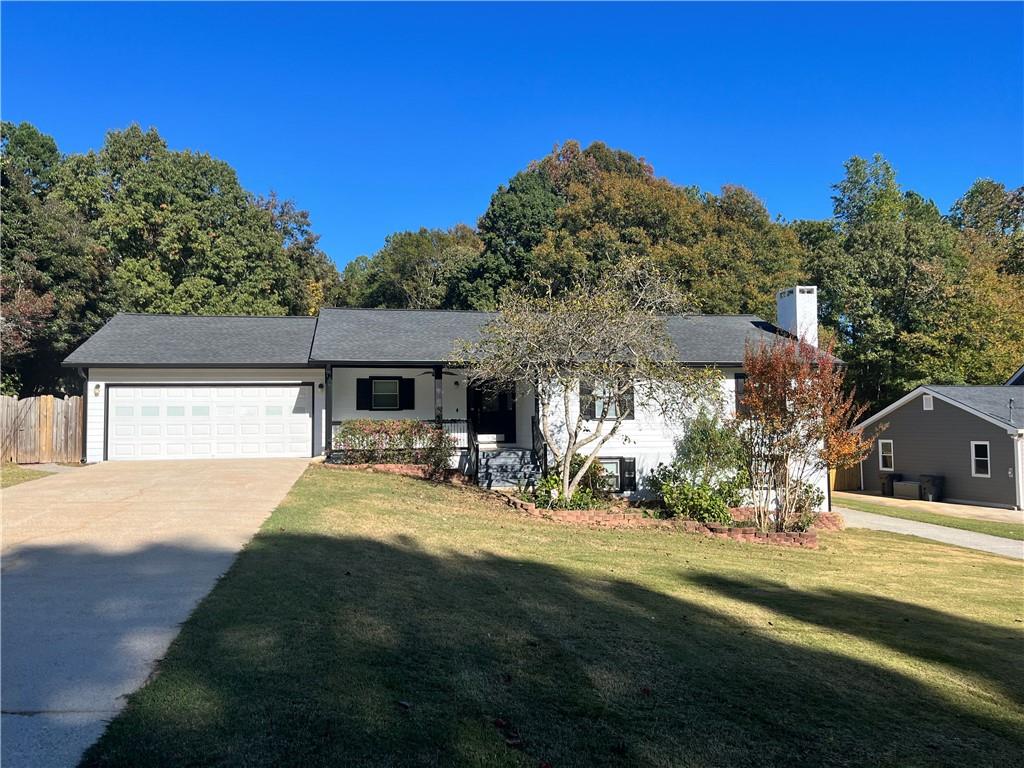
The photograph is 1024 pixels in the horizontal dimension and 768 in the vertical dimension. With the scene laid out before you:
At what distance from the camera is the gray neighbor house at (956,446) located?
71.3 feet

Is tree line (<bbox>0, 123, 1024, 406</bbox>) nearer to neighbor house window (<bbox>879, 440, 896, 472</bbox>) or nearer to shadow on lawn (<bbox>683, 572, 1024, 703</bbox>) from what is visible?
neighbor house window (<bbox>879, 440, 896, 472</bbox>)

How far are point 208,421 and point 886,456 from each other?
2372 centimetres

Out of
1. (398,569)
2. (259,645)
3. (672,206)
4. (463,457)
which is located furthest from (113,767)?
(672,206)

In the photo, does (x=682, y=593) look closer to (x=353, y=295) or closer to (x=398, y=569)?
(x=398, y=569)

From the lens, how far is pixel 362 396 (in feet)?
62.5

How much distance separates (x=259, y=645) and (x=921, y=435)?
25790mm

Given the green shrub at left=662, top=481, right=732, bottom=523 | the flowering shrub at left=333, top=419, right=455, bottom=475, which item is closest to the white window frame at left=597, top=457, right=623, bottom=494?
the green shrub at left=662, top=481, right=732, bottom=523

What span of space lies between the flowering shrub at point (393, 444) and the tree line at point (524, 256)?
8969 millimetres

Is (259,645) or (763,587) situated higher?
(259,645)

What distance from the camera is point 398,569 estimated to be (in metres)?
7.54

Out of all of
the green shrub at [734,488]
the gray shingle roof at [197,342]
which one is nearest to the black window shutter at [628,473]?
the green shrub at [734,488]

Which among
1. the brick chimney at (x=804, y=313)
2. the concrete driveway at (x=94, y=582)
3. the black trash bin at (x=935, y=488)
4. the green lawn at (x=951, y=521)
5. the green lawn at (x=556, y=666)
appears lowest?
the green lawn at (x=951, y=521)

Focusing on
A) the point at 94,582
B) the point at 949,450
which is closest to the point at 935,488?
the point at 949,450

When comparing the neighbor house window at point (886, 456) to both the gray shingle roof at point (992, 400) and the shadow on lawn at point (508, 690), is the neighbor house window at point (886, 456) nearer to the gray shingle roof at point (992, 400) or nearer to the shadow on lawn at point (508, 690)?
the gray shingle roof at point (992, 400)
